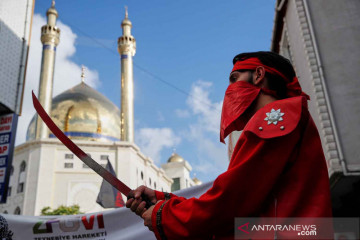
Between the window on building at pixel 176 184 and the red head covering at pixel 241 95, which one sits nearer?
the red head covering at pixel 241 95

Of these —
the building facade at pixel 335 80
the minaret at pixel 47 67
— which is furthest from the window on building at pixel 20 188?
the building facade at pixel 335 80

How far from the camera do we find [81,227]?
410 centimetres

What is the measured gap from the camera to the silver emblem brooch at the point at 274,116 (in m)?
1.67

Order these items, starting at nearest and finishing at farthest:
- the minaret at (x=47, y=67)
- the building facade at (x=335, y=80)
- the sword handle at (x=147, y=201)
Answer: the sword handle at (x=147, y=201) → the building facade at (x=335, y=80) → the minaret at (x=47, y=67)

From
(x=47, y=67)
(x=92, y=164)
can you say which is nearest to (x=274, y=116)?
(x=92, y=164)

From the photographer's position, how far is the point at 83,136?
3759cm

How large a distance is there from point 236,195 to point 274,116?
1.30ft

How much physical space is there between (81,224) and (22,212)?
30274mm

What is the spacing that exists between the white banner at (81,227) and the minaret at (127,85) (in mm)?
31814

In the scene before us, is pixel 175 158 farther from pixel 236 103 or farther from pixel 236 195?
pixel 236 195

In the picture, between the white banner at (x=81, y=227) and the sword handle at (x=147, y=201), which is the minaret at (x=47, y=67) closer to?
the white banner at (x=81, y=227)

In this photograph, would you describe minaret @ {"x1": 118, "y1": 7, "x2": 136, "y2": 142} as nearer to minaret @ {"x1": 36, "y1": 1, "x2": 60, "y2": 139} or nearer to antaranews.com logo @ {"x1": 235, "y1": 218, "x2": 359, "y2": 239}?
minaret @ {"x1": 36, "y1": 1, "x2": 60, "y2": 139}

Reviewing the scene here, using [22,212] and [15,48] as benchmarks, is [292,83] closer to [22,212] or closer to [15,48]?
[15,48]

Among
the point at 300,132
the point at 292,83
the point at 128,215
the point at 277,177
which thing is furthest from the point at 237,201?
the point at 128,215
